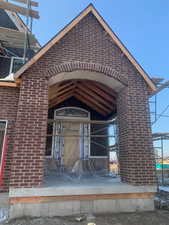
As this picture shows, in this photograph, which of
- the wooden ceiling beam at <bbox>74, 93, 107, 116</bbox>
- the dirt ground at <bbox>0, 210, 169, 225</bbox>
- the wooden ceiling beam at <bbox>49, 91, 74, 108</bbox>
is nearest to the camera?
the dirt ground at <bbox>0, 210, 169, 225</bbox>

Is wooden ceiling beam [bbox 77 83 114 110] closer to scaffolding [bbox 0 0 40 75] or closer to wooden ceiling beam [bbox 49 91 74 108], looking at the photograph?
wooden ceiling beam [bbox 49 91 74 108]

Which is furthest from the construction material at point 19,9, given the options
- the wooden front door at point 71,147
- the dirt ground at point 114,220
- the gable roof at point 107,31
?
the dirt ground at point 114,220

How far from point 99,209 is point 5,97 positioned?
167 inches

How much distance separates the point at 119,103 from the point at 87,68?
5.61 ft

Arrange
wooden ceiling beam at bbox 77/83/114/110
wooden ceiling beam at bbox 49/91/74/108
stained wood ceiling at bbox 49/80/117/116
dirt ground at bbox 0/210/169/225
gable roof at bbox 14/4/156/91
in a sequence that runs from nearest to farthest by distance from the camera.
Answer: dirt ground at bbox 0/210/169/225
gable roof at bbox 14/4/156/91
stained wood ceiling at bbox 49/80/117/116
wooden ceiling beam at bbox 77/83/114/110
wooden ceiling beam at bbox 49/91/74/108

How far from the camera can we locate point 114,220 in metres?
3.89

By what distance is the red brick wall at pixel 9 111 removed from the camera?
15.4ft

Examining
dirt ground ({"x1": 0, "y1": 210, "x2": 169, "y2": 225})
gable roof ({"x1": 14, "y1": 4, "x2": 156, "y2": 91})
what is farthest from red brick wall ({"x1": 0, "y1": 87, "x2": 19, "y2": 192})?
gable roof ({"x1": 14, "y1": 4, "x2": 156, "y2": 91})

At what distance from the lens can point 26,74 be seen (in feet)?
15.6

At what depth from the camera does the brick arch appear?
197 inches

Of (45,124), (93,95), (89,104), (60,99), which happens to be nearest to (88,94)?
(93,95)

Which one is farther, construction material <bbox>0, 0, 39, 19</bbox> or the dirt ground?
construction material <bbox>0, 0, 39, 19</bbox>

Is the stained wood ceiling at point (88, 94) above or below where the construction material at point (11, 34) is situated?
below

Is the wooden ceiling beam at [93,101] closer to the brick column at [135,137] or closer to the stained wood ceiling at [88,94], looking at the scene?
the stained wood ceiling at [88,94]
